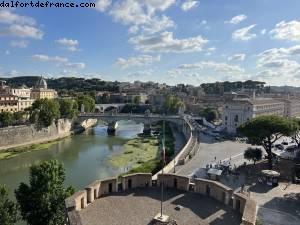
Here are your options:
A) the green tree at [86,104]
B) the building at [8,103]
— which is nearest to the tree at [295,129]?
the building at [8,103]

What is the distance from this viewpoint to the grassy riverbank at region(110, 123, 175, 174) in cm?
3304

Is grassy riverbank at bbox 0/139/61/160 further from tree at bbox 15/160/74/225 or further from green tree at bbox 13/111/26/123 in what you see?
tree at bbox 15/160/74/225

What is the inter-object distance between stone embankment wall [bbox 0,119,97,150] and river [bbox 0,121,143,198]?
205 centimetres

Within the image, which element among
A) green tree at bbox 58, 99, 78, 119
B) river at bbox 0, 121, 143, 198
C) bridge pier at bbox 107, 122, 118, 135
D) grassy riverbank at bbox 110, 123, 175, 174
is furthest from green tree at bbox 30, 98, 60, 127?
grassy riverbank at bbox 110, 123, 175, 174

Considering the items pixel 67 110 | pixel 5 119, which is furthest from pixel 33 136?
pixel 67 110

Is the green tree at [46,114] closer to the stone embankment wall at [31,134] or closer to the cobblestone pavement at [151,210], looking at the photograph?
the stone embankment wall at [31,134]

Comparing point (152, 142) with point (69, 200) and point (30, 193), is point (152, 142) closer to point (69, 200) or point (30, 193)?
point (30, 193)

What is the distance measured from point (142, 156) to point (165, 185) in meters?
27.4

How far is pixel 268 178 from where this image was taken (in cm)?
2400

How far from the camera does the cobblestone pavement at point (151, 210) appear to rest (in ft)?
36.6

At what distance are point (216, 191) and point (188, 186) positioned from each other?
1.23 meters

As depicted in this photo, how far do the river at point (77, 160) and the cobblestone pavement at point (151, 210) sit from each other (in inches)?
605

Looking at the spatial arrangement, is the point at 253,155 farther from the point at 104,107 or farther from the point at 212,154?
the point at 104,107

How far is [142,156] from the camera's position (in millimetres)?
41594
